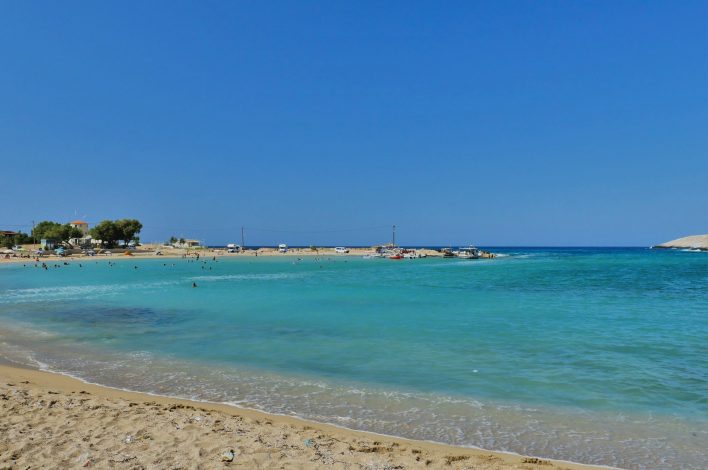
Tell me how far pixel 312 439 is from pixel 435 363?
529 centimetres

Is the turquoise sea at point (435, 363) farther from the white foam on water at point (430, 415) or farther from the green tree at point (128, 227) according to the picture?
the green tree at point (128, 227)

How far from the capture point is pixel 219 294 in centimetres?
2783

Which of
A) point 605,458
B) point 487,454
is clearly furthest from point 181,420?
point 605,458

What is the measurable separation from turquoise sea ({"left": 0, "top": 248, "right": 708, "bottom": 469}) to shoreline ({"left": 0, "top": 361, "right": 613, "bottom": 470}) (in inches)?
12.9

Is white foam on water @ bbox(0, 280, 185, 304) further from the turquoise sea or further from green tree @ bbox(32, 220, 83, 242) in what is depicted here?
green tree @ bbox(32, 220, 83, 242)

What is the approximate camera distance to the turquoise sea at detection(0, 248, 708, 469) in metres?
6.92

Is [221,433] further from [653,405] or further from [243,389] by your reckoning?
[653,405]

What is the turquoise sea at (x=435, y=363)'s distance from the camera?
6921 millimetres

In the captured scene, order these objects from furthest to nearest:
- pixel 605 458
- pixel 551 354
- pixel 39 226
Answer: pixel 39 226 < pixel 551 354 < pixel 605 458

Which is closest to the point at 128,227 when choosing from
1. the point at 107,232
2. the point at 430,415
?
the point at 107,232

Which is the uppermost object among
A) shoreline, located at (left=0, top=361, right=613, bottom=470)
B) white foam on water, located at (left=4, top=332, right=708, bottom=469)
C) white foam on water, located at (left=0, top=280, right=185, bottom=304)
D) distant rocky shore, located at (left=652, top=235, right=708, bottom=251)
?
distant rocky shore, located at (left=652, top=235, right=708, bottom=251)

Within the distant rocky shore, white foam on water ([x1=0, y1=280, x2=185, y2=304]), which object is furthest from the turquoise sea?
the distant rocky shore

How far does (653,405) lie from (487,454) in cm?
407

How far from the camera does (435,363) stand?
10758mm
